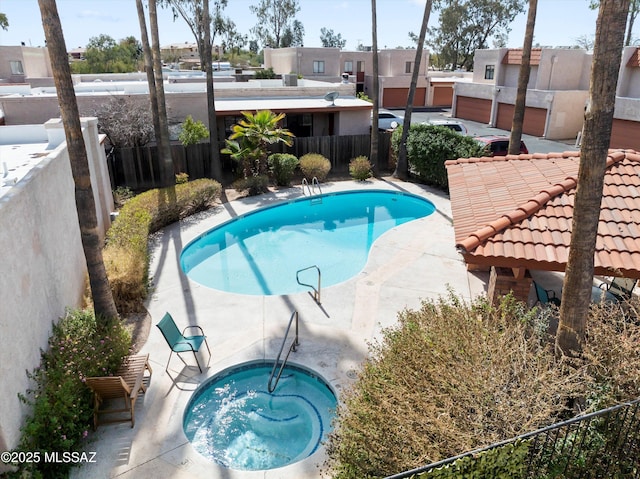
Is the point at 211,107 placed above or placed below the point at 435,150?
above

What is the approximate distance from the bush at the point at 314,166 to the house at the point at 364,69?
84.0 feet

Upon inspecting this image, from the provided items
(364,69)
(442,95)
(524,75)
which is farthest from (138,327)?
(364,69)

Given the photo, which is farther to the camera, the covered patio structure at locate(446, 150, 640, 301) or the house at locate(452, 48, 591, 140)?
the house at locate(452, 48, 591, 140)

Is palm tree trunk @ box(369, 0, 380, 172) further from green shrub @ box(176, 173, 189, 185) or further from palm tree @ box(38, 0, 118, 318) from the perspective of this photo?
palm tree @ box(38, 0, 118, 318)

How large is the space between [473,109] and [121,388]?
40482mm

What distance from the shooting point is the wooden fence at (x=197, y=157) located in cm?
2041

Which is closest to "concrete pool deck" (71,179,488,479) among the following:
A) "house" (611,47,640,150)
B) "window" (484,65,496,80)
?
"house" (611,47,640,150)

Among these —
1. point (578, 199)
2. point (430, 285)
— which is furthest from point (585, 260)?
point (430, 285)

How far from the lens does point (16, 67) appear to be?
38.9 m

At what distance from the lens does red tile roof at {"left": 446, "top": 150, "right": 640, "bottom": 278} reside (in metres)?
7.73

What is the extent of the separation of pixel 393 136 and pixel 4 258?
20.2 m

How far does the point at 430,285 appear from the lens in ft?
41.9

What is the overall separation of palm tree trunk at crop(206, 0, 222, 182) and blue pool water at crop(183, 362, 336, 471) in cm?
1365

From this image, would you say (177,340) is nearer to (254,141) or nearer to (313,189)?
(254,141)
